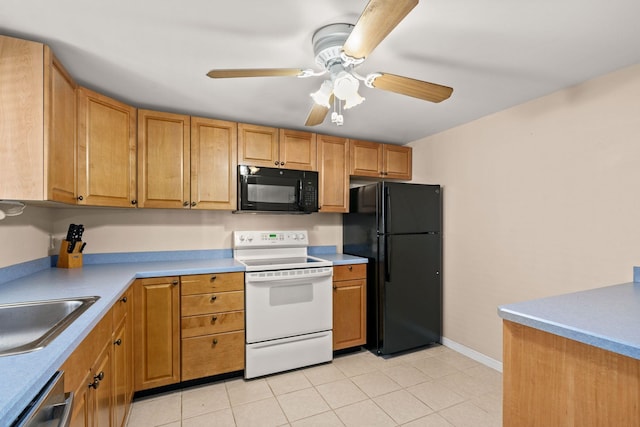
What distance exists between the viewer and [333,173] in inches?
122

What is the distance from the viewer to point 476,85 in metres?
2.08

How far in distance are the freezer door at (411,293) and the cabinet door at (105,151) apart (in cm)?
220

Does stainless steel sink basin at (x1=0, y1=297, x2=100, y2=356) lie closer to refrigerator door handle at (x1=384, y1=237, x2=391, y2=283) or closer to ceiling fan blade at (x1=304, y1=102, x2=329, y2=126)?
ceiling fan blade at (x1=304, y1=102, x2=329, y2=126)

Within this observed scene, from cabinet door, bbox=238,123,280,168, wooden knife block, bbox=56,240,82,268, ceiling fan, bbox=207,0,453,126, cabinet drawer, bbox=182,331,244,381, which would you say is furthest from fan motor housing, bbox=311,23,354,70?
wooden knife block, bbox=56,240,82,268

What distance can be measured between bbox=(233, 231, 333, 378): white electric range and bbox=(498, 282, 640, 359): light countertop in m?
1.65

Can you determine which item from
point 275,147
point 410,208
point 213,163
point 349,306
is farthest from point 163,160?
point 410,208

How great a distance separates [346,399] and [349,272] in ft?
3.42

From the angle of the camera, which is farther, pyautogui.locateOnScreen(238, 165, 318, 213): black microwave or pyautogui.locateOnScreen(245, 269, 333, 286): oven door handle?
pyautogui.locateOnScreen(238, 165, 318, 213): black microwave

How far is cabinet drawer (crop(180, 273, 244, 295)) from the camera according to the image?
7.50ft

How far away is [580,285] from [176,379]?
9.55 ft

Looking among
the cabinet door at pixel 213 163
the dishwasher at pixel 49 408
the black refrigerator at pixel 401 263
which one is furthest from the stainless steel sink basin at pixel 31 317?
the black refrigerator at pixel 401 263

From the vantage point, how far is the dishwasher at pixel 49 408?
707 millimetres

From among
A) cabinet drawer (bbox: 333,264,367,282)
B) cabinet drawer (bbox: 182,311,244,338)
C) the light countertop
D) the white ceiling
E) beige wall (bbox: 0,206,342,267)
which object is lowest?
cabinet drawer (bbox: 182,311,244,338)

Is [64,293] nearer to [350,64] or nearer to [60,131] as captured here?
[60,131]
